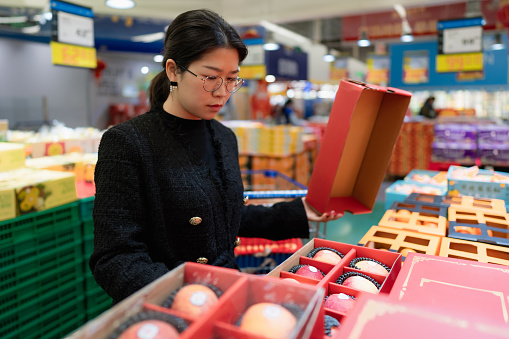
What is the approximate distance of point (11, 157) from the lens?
10.5ft

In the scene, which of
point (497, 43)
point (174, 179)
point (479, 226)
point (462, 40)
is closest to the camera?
point (174, 179)

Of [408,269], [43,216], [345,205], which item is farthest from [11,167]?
[408,269]

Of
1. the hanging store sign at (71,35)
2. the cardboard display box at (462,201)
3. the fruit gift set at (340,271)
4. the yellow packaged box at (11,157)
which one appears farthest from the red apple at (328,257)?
the hanging store sign at (71,35)

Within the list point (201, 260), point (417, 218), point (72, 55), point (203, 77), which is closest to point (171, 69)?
point (203, 77)

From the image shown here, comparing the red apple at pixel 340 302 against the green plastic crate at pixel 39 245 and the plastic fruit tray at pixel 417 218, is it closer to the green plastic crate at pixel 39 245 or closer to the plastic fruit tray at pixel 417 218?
the plastic fruit tray at pixel 417 218

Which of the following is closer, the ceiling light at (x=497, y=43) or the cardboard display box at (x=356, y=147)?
the cardboard display box at (x=356, y=147)

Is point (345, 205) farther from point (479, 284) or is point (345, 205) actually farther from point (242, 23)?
point (242, 23)

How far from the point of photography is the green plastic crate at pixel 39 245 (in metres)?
2.51

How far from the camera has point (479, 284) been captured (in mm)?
1092

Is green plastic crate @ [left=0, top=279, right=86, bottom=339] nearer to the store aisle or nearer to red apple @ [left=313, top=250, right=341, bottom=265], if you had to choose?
red apple @ [left=313, top=250, right=341, bottom=265]

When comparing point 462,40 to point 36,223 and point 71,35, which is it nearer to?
point 71,35

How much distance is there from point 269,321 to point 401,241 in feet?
3.82

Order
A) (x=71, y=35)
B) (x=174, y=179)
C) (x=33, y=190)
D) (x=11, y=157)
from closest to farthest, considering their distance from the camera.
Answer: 1. (x=174, y=179)
2. (x=33, y=190)
3. (x=11, y=157)
4. (x=71, y=35)

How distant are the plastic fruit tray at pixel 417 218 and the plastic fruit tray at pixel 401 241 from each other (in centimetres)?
5
